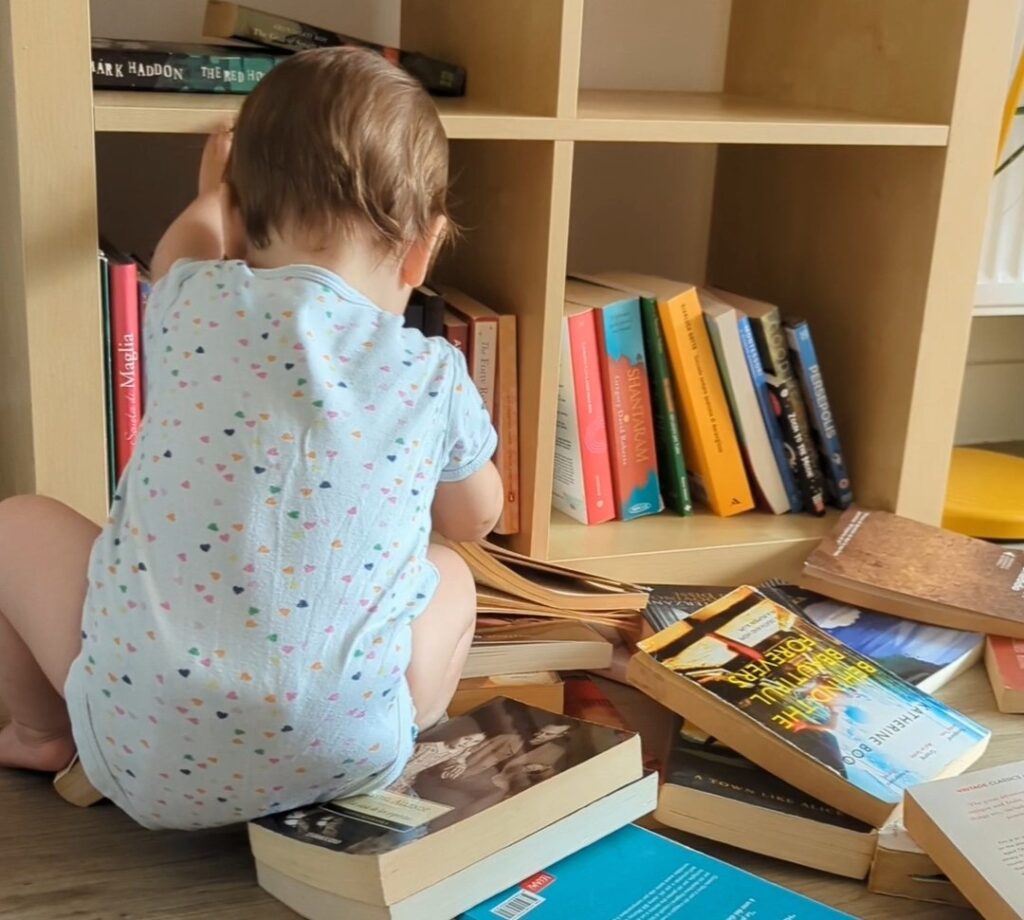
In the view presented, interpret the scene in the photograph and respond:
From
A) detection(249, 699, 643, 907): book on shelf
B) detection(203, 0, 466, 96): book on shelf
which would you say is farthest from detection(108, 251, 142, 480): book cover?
detection(249, 699, 643, 907): book on shelf

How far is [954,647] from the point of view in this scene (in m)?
1.14

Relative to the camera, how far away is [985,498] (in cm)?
147

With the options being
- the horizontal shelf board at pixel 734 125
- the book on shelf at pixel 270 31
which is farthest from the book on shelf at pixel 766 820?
the book on shelf at pixel 270 31

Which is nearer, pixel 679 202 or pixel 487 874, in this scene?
pixel 487 874

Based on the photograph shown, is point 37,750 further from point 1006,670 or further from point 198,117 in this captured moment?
point 1006,670

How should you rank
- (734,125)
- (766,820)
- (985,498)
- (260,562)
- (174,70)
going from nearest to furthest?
(260,562), (766,820), (174,70), (734,125), (985,498)

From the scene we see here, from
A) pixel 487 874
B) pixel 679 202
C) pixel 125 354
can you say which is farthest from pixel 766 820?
pixel 679 202

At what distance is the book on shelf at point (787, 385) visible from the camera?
1.28 meters

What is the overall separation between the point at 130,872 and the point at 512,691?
1.01 feet

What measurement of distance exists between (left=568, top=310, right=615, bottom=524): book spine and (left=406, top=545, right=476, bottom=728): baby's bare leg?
31 centimetres

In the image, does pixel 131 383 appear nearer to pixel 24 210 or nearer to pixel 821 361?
pixel 24 210

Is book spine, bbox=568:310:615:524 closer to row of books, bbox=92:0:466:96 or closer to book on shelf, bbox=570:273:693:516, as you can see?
book on shelf, bbox=570:273:693:516

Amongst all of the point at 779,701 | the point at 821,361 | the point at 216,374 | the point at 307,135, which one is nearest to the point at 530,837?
the point at 779,701

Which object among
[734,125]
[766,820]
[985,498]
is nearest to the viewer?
[766,820]
